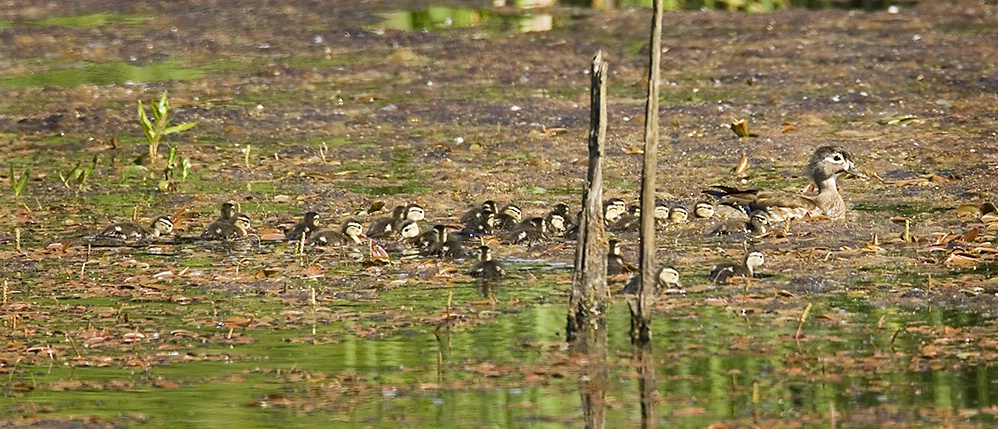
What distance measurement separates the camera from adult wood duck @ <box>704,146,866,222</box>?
10.9 m

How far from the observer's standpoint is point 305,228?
416 inches

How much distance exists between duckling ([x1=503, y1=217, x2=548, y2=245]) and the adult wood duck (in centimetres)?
134

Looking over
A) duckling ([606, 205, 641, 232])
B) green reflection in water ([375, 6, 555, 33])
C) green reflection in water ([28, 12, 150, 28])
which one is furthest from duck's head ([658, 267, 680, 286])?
green reflection in water ([28, 12, 150, 28])

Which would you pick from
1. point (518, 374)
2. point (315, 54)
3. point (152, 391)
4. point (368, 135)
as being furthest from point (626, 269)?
point (315, 54)

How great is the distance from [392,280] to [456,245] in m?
0.71

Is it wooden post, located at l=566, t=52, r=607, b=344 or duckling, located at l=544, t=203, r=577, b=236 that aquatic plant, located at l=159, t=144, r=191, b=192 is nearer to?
duckling, located at l=544, t=203, r=577, b=236

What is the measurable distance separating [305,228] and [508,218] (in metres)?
1.21

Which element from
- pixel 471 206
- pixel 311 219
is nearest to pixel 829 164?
pixel 471 206

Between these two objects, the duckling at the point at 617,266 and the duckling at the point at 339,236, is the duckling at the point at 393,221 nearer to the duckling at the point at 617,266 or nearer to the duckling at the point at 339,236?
the duckling at the point at 339,236

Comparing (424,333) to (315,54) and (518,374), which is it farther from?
(315,54)

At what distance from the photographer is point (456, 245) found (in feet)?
32.9

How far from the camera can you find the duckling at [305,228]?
1055 cm

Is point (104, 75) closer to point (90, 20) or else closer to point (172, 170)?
point (90, 20)

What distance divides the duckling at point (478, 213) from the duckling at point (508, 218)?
0.08 metres
